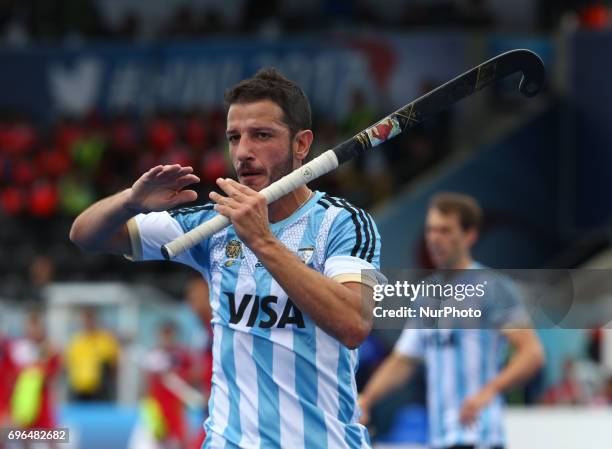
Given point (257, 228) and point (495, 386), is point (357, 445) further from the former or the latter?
point (495, 386)

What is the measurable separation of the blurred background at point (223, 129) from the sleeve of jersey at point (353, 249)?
31.6 feet

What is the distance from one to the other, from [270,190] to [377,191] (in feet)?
44.3

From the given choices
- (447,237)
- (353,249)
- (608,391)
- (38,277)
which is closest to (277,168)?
(353,249)

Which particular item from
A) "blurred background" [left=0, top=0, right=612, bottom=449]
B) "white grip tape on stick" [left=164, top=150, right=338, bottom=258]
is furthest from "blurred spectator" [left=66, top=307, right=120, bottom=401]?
"white grip tape on stick" [left=164, top=150, right=338, bottom=258]

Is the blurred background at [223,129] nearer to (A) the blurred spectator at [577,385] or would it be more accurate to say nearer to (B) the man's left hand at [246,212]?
(A) the blurred spectator at [577,385]

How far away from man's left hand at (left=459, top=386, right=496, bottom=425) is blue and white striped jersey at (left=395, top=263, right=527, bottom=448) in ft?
0.74

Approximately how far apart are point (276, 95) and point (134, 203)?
1.84 ft

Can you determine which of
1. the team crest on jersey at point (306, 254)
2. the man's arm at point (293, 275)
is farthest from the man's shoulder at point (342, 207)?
the man's arm at point (293, 275)

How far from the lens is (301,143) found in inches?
162

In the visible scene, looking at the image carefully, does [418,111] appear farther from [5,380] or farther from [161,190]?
[5,380]

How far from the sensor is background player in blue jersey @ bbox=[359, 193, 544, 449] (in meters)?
6.76

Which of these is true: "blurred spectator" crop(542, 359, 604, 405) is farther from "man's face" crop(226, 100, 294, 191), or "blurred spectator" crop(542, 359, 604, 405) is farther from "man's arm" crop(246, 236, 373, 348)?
"man's arm" crop(246, 236, 373, 348)

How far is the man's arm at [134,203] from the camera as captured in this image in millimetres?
3959

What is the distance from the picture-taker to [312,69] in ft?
63.1
